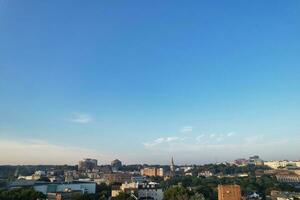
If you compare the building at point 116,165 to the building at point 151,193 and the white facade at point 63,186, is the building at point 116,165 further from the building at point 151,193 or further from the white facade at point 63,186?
the building at point 151,193

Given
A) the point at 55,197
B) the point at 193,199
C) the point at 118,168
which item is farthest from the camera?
the point at 118,168

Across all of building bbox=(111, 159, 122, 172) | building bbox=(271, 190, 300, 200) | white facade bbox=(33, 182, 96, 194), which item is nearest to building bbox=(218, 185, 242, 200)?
building bbox=(271, 190, 300, 200)

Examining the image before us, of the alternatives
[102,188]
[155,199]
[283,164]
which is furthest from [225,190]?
[283,164]

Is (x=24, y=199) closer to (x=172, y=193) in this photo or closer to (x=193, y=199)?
(x=172, y=193)

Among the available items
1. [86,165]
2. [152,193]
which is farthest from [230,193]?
[86,165]

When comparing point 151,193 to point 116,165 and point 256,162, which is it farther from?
point 256,162

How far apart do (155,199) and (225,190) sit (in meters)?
15.1

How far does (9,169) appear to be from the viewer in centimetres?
14862

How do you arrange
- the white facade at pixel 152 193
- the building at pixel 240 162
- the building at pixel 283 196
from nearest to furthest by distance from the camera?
the building at pixel 283 196, the white facade at pixel 152 193, the building at pixel 240 162

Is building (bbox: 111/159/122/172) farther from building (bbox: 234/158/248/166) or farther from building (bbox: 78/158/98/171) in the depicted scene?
building (bbox: 234/158/248/166)

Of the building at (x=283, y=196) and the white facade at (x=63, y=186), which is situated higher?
the white facade at (x=63, y=186)

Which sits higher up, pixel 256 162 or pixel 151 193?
pixel 256 162

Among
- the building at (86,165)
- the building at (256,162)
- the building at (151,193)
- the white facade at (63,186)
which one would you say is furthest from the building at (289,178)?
the building at (86,165)

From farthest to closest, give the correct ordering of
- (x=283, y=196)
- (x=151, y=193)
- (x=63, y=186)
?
(x=63, y=186)
(x=151, y=193)
(x=283, y=196)
